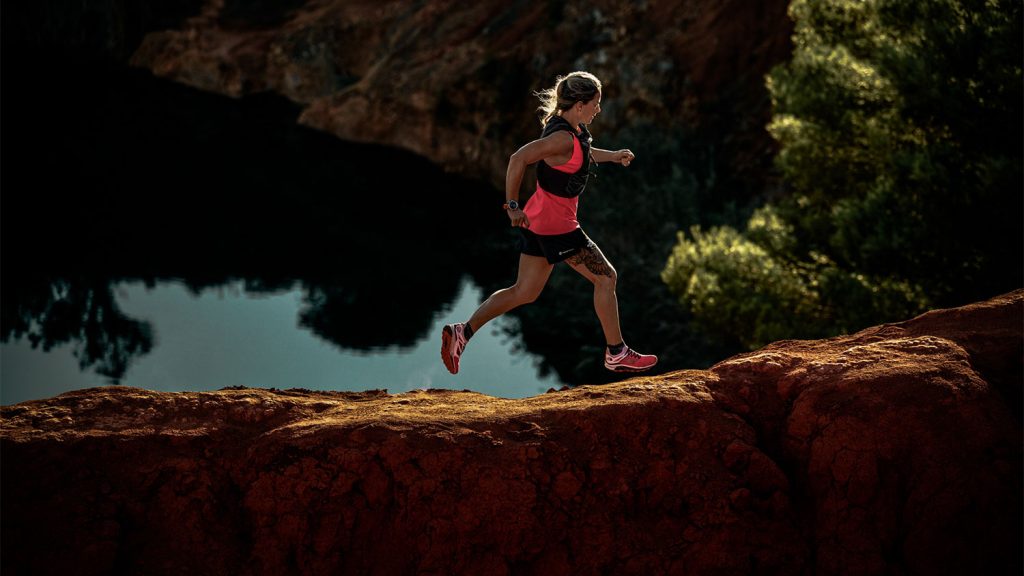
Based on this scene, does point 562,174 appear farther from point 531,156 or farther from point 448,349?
point 448,349

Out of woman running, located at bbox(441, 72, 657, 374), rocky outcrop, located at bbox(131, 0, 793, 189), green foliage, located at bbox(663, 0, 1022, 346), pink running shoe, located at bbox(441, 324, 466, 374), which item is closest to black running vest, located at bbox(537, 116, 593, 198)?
woman running, located at bbox(441, 72, 657, 374)

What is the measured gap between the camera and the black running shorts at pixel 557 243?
7199mm

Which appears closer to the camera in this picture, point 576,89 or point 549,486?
point 549,486

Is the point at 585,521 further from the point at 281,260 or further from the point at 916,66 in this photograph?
the point at 281,260

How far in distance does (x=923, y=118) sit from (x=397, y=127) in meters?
17.5

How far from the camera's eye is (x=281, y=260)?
22.5m

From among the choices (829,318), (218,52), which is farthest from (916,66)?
(218,52)

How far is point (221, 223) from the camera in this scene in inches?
963

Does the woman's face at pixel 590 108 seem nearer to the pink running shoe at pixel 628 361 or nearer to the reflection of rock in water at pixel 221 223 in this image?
the pink running shoe at pixel 628 361

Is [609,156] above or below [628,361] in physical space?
above

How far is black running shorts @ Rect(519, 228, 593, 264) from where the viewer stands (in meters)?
7.20

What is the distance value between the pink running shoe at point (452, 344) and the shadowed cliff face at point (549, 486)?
4.75 feet

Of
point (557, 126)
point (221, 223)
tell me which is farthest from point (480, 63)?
point (557, 126)

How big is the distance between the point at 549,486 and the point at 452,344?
198cm
